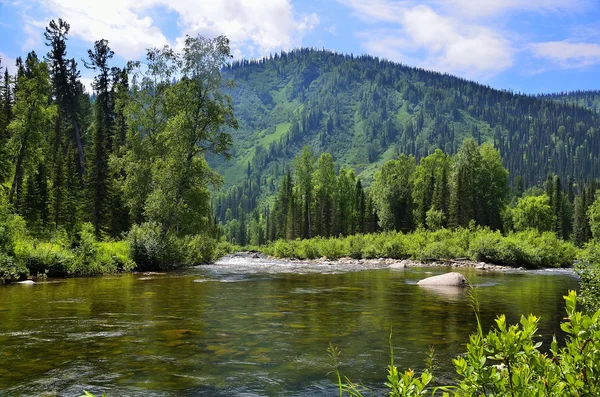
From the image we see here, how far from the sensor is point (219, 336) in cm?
1166

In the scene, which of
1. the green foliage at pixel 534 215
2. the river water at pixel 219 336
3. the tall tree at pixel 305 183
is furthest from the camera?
the tall tree at pixel 305 183

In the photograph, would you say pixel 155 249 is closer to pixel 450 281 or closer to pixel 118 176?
pixel 450 281

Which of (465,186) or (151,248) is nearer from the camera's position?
(151,248)

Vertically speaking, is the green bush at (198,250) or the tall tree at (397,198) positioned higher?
the tall tree at (397,198)

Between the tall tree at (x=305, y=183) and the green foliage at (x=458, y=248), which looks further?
the tall tree at (x=305, y=183)

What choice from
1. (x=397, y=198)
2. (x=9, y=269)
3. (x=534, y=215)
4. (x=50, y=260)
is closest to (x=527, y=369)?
(x=9, y=269)

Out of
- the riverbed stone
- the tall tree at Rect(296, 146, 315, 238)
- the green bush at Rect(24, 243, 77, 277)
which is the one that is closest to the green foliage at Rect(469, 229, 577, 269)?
the riverbed stone

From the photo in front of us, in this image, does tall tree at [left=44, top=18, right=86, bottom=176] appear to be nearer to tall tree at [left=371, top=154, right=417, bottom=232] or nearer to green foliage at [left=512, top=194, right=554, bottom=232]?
tall tree at [left=371, top=154, right=417, bottom=232]

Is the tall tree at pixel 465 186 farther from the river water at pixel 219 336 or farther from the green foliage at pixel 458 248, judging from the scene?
the river water at pixel 219 336

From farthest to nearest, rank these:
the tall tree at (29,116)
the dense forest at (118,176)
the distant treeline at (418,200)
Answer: the distant treeline at (418,200), the tall tree at (29,116), the dense forest at (118,176)

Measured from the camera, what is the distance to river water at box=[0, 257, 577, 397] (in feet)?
26.8

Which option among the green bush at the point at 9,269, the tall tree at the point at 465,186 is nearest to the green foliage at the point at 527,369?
the green bush at the point at 9,269

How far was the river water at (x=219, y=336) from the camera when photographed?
26.8 ft

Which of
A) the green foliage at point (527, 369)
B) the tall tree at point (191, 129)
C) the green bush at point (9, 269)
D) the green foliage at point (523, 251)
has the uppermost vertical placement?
the tall tree at point (191, 129)
